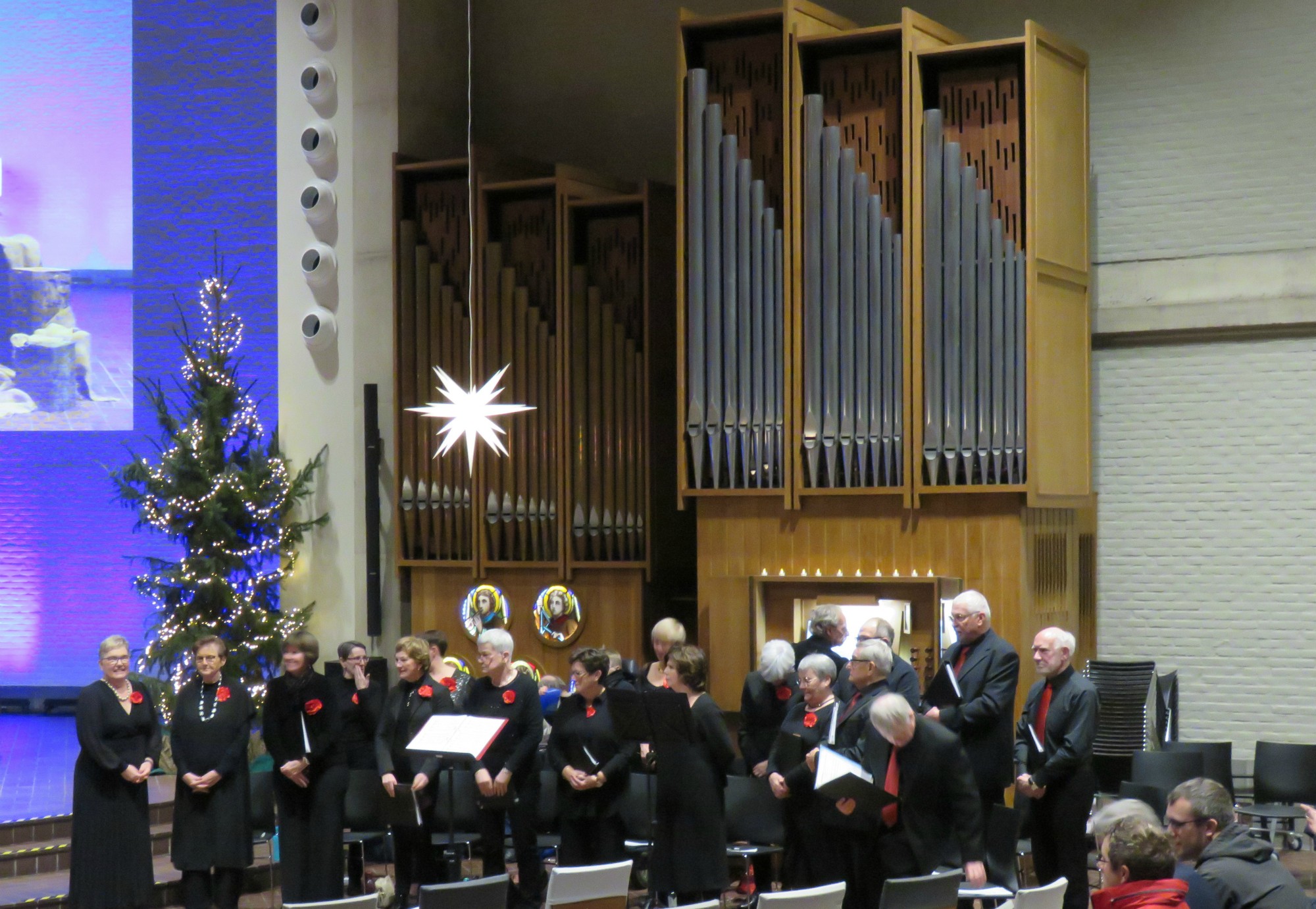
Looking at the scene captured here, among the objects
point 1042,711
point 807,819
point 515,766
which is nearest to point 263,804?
point 515,766

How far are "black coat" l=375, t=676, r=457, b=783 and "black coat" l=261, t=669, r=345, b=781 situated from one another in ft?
0.76

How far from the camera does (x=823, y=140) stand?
1062 cm

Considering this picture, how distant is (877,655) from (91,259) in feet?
34.8

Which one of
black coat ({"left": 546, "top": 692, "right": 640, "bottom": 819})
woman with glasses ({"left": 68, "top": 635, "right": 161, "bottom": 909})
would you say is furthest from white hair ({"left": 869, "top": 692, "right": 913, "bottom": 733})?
woman with glasses ({"left": 68, "top": 635, "right": 161, "bottom": 909})

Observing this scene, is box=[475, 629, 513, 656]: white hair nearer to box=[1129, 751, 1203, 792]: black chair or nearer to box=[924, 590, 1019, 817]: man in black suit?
box=[924, 590, 1019, 817]: man in black suit

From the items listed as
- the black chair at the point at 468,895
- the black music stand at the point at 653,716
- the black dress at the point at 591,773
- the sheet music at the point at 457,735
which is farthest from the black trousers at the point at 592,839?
the black chair at the point at 468,895

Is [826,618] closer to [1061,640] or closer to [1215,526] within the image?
[1061,640]

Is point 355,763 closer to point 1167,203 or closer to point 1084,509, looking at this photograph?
point 1084,509

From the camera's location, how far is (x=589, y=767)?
7.91 m

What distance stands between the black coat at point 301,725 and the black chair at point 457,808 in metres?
0.54

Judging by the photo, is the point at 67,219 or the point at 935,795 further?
the point at 67,219

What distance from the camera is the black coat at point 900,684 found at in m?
7.73

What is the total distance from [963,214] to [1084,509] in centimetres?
229

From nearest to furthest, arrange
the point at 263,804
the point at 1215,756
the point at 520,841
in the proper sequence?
1. the point at 520,841
2. the point at 263,804
3. the point at 1215,756
